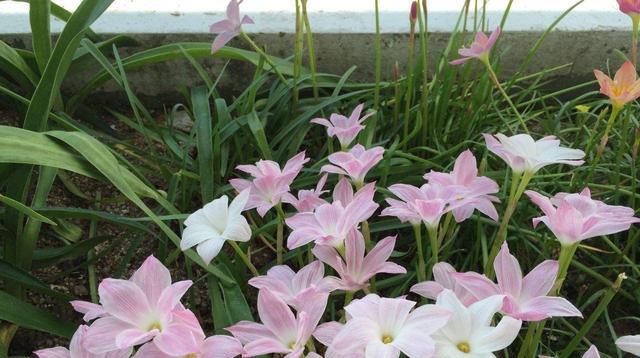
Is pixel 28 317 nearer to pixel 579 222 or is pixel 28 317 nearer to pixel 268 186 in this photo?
pixel 268 186

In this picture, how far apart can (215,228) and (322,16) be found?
2.99ft

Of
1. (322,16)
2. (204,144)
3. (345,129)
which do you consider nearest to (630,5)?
(345,129)

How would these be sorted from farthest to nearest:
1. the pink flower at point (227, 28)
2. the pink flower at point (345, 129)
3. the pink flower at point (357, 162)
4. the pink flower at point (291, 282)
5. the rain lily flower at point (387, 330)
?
the pink flower at point (227, 28)
the pink flower at point (345, 129)
the pink flower at point (357, 162)
the pink flower at point (291, 282)
the rain lily flower at point (387, 330)

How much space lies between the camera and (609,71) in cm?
139

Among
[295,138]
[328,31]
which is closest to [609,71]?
[328,31]

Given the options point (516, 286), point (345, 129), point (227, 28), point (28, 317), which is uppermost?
point (227, 28)

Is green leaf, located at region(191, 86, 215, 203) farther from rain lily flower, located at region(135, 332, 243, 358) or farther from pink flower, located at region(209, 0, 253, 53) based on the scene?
rain lily flower, located at region(135, 332, 243, 358)

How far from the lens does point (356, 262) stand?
2.03ft

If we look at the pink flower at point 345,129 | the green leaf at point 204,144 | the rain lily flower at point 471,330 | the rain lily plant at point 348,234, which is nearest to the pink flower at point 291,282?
the rain lily plant at point 348,234

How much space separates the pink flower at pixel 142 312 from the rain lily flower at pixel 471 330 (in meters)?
0.21

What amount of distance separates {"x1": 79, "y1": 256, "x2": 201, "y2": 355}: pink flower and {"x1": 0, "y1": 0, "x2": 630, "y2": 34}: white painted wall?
92cm

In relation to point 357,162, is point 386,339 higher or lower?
lower

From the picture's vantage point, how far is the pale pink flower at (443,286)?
1.91 ft

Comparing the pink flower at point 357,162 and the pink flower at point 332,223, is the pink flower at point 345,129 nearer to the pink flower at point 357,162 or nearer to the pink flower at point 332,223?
the pink flower at point 357,162
